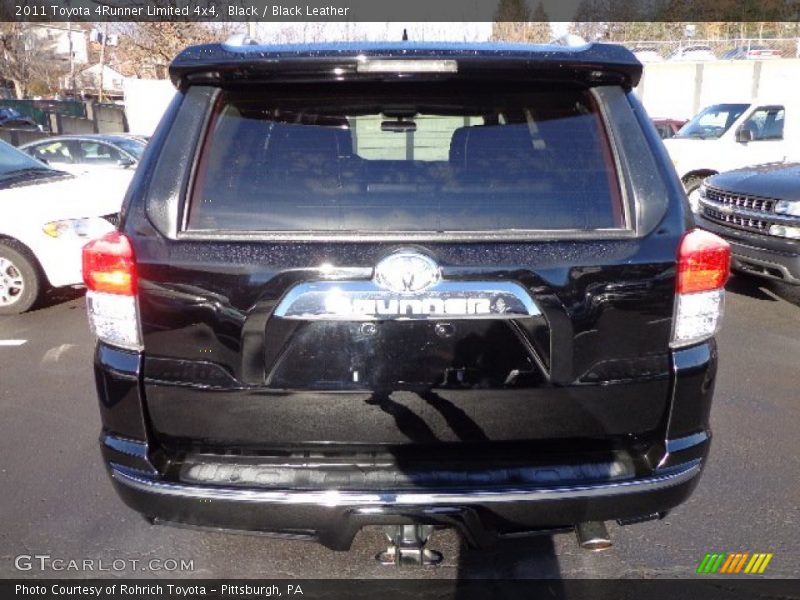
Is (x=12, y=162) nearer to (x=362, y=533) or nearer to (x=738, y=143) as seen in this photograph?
(x=362, y=533)

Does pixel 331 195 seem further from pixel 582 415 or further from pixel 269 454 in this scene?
pixel 582 415

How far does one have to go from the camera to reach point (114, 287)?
2.14 m

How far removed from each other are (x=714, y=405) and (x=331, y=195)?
331 cm

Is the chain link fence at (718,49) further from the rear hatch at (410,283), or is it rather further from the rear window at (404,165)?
the rear hatch at (410,283)

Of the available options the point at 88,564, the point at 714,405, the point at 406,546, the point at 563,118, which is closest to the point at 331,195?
the point at 563,118

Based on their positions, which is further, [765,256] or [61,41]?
[61,41]

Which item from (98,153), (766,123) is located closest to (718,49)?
(766,123)

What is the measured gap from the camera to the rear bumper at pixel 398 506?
6.75ft

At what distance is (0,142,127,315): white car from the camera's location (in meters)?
6.06

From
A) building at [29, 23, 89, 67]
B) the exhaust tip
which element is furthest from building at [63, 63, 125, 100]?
the exhaust tip

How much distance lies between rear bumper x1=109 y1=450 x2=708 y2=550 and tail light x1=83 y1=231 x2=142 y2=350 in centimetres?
44

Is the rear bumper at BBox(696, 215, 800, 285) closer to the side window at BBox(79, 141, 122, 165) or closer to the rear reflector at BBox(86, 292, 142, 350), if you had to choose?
the rear reflector at BBox(86, 292, 142, 350)

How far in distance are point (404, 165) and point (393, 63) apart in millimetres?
322

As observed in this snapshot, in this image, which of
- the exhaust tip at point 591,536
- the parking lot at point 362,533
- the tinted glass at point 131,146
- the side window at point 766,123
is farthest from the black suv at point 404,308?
the tinted glass at point 131,146
